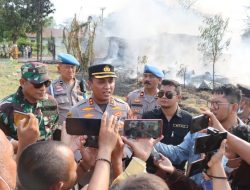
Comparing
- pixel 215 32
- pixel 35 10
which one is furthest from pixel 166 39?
pixel 35 10

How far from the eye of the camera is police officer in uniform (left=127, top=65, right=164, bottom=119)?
222 inches

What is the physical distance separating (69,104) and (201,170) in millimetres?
3216

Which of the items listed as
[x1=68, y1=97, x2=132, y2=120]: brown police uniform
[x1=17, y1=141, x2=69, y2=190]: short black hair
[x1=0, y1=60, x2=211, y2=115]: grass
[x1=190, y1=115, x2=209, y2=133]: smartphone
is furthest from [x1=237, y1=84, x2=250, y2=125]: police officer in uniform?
[x1=0, y1=60, x2=211, y2=115]: grass

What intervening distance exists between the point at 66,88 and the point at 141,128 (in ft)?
11.0

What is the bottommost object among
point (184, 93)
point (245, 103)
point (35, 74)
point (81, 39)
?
point (184, 93)

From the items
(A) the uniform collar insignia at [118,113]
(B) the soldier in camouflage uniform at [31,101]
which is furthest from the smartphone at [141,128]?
(B) the soldier in camouflage uniform at [31,101]

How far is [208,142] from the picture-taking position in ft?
7.97

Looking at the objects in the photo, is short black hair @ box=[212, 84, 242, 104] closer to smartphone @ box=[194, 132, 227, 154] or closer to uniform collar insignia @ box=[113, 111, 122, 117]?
uniform collar insignia @ box=[113, 111, 122, 117]

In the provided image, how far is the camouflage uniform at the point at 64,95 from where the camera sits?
5.36m

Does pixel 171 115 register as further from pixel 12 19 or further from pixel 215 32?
pixel 12 19

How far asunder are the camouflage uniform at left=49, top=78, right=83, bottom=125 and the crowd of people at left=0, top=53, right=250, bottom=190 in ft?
0.35

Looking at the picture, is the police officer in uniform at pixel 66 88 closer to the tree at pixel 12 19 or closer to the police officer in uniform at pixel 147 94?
the police officer in uniform at pixel 147 94

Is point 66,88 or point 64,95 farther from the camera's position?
point 66,88

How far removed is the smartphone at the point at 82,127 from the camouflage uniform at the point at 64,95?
287 centimetres
